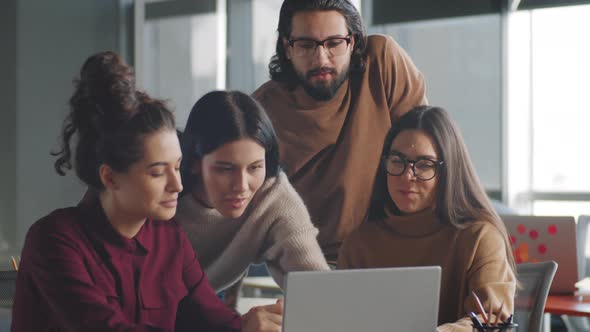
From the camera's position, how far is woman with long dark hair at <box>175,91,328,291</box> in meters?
2.12

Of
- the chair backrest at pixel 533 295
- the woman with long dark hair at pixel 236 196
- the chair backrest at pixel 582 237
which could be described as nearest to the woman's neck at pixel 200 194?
the woman with long dark hair at pixel 236 196

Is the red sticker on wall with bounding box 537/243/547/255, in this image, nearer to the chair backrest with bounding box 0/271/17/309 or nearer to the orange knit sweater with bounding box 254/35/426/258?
the orange knit sweater with bounding box 254/35/426/258

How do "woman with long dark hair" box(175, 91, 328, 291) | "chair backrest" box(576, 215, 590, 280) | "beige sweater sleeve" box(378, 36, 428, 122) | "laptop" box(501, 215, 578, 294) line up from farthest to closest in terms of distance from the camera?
"chair backrest" box(576, 215, 590, 280) < "laptop" box(501, 215, 578, 294) < "beige sweater sleeve" box(378, 36, 428, 122) < "woman with long dark hair" box(175, 91, 328, 291)

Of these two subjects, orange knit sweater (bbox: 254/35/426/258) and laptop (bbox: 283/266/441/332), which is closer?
laptop (bbox: 283/266/441/332)

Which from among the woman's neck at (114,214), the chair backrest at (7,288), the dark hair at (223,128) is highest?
the dark hair at (223,128)

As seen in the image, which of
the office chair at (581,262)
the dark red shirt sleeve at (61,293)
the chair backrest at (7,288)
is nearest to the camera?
the dark red shirt sleeve at (61,293)

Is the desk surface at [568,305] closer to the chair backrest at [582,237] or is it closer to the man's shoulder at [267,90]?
the chair backrest at [582,237]

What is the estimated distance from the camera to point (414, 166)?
7.71ft

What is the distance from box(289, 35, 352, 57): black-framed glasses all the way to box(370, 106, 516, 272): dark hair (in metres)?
0.30

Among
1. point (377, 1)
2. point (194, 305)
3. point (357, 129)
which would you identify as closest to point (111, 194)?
point (194, 305)

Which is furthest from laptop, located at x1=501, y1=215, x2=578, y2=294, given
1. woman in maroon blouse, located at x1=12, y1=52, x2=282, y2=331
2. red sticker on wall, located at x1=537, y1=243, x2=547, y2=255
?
woman in maroon blouse, located at x1=12, y1=52, x2=282, y2=331

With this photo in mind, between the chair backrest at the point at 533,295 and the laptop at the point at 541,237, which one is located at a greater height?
the laptop at the point at 541,237

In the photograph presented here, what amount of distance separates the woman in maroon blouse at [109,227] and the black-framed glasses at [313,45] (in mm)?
495

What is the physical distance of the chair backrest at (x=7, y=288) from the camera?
2020 mm
